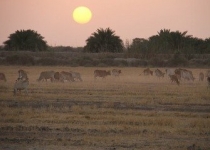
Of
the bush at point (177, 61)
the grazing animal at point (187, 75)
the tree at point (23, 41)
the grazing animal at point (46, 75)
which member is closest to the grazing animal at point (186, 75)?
the grazing animal at point (187, 75)

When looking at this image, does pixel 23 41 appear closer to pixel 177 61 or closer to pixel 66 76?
pixel 177 61

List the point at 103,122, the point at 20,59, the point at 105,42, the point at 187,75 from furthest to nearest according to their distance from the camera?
the point at 105,42 < the point at 20,59 < the point at 187,75 < the point at 103,122

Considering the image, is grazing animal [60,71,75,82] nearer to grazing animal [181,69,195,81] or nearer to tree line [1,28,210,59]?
grazing animal [181,69,195,81]

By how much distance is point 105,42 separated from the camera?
80.3 meters

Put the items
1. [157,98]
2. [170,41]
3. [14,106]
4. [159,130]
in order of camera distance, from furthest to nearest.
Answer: [170,41], [157,98], [14,106], [159,130]

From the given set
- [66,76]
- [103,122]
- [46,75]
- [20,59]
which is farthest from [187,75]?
[20,59]

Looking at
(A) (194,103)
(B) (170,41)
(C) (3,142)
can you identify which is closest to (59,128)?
(C) (3,142)

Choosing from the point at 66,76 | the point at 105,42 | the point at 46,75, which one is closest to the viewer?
the point at 46,75

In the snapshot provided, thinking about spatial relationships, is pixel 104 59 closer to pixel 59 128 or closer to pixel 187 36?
pixel 187 36

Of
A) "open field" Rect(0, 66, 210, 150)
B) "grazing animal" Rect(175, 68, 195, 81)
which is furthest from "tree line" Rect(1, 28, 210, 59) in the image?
"open field" Rect(0, 66, 210, 150)

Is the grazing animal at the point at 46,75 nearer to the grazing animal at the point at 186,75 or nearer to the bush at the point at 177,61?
the grazing animal at the point at 186,75

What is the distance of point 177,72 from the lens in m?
39.5

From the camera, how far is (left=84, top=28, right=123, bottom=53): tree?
262 feet

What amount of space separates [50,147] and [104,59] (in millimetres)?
55678
